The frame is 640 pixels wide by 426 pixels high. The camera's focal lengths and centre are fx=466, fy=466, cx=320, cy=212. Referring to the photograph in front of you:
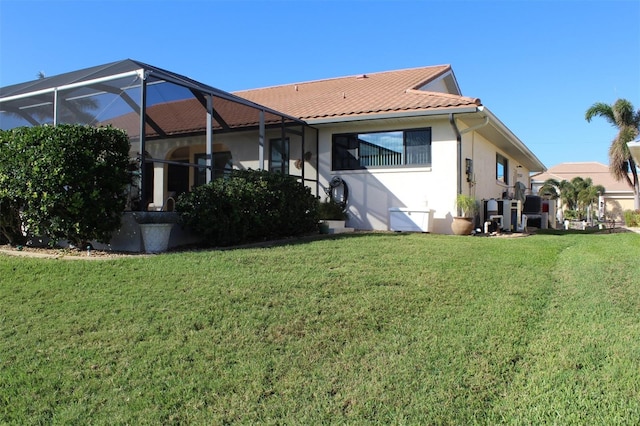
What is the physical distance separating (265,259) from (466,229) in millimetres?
6459

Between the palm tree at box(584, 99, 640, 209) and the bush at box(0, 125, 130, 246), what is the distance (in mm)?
28760

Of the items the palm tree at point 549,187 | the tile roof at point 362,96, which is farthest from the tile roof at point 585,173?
the tile roof at point 362,96

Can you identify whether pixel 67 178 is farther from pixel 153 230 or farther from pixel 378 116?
pixel 378 116

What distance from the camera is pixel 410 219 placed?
11.7 metres


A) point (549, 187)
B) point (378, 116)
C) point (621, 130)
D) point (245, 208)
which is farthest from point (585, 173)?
point (245, 208)

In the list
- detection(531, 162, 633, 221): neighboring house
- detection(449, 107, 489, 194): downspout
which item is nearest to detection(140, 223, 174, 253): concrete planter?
detection(449, 107, 489, 194): downspout

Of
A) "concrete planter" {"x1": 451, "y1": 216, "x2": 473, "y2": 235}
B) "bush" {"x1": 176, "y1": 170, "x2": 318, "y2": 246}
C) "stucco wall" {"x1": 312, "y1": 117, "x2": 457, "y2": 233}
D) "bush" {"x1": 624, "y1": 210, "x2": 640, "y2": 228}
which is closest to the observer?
"bush" {"x1": 176, "y1": 170, "x2": 318, "y2": 246}

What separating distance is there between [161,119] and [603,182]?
49045 millimetres

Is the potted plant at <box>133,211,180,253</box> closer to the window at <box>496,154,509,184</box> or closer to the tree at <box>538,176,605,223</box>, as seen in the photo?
the window at <box>496,154,509,184</box>

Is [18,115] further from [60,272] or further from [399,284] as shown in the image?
[399,284]

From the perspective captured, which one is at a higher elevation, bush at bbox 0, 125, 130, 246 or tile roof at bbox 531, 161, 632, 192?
tile roof at bbox 531, 161, 632, 192

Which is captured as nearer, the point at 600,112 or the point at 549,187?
the point at 600,112

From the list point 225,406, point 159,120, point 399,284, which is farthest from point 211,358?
point 159,120

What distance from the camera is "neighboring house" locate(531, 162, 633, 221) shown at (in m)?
41.9
